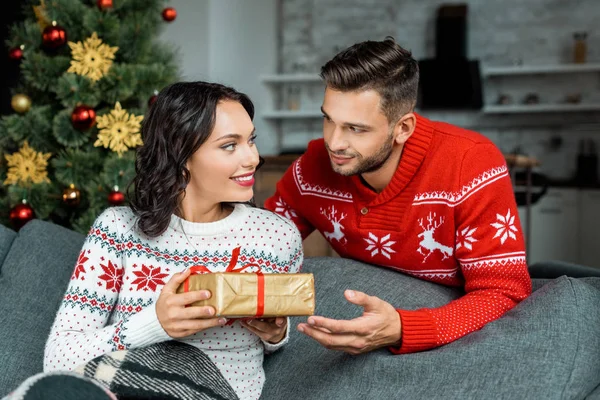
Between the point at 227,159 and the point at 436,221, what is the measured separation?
681 millimetres

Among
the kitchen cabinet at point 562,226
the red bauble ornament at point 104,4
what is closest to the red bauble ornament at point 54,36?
the red bauble ornament at point 104,4

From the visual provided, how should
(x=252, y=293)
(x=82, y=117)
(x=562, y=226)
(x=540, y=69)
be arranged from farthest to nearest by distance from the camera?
1. (x=540, y=69)
2. (x=562, y=226)
3. (x=82, y=117)
4. (x=252, y=293)

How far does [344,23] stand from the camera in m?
7.71

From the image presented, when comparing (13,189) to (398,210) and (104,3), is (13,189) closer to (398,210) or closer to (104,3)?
(104,3)

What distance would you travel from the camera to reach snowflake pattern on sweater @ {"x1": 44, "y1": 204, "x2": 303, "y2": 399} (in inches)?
60.1

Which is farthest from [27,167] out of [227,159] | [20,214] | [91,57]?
[227,159]

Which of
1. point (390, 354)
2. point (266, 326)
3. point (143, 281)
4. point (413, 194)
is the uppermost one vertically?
point (413, 194)

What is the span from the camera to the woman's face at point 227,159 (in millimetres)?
1621

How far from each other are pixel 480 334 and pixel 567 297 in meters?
0.23

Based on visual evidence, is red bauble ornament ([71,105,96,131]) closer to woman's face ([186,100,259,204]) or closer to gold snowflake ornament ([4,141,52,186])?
gold snowflake ornament ([4,141,52,186])

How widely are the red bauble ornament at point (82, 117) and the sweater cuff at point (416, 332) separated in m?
1.67

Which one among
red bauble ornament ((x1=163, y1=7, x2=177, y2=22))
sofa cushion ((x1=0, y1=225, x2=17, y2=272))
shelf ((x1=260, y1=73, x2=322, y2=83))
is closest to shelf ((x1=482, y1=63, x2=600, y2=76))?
shelf ((x1=260, y1=73, x2=322, y2=83))

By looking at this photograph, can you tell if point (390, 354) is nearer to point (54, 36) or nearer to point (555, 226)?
point (54, 36)

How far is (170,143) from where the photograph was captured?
1651 millimetres
